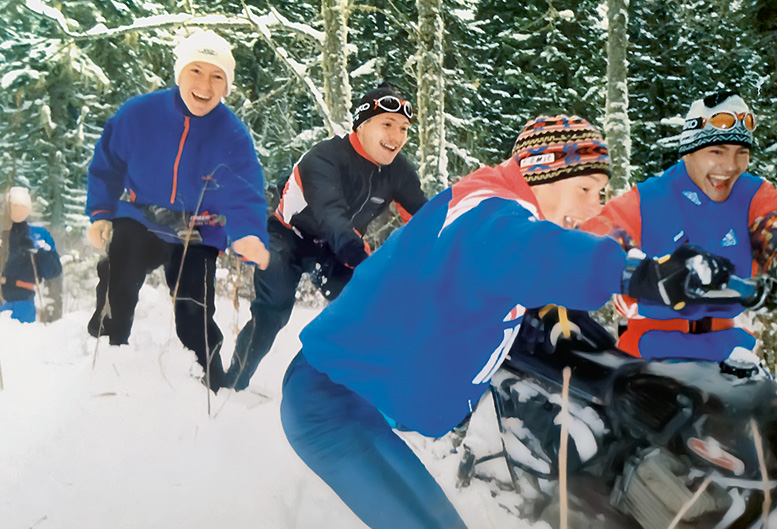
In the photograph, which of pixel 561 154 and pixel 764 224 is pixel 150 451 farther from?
pixel 764 224

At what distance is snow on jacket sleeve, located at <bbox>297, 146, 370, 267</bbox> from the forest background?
0.13 meters

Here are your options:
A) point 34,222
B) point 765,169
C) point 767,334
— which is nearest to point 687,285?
point 765,169

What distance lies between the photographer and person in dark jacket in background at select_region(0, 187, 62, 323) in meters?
1.74

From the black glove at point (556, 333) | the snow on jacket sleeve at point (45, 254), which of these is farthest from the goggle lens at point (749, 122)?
the snow on jacket sleeve at point (45, 254)

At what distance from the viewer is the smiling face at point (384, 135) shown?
1730 mm

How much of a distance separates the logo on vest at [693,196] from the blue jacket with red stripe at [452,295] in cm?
85

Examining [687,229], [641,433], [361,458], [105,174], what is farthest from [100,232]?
[687,229]

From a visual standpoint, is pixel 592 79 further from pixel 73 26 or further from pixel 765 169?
pixel 73 26

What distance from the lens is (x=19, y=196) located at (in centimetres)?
179

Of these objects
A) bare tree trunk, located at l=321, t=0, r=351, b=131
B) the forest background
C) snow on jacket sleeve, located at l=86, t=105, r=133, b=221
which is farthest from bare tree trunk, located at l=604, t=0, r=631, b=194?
snow on jacket sleeve, located at l=86, t=105, r=133, b=221

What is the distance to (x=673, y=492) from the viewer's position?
99 centimetres

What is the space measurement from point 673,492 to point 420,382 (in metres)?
0.53

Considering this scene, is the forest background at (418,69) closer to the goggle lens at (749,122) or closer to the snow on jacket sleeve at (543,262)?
the goggle lens at (749,122)

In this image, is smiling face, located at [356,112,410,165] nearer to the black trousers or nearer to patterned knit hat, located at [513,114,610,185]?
the black trousers
